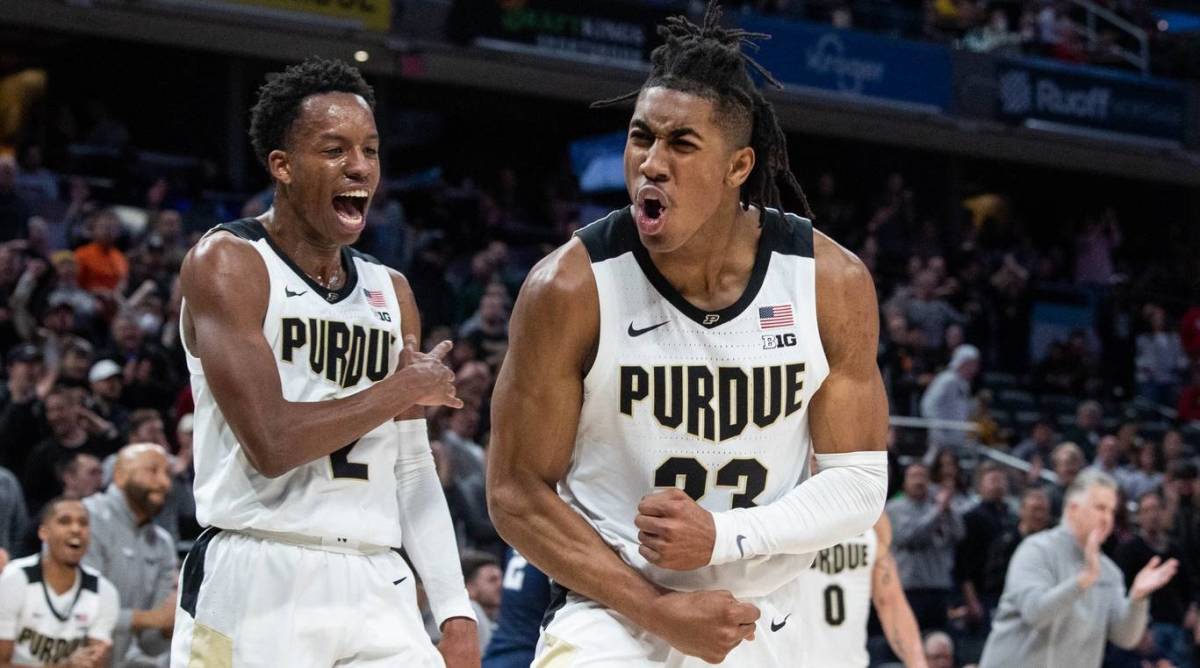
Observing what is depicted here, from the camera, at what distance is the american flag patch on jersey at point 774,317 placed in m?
3.88

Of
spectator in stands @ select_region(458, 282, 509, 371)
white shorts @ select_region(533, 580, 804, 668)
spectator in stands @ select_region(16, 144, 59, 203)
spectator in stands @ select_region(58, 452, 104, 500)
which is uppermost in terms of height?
spectator in stands @ select_region(16, 144, 59, 203)

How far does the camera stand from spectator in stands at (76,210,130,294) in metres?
12.4

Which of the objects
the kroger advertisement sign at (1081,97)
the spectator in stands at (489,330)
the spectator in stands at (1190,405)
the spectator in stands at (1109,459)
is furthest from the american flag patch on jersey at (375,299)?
the kroger advertisement sign at (1081,97)

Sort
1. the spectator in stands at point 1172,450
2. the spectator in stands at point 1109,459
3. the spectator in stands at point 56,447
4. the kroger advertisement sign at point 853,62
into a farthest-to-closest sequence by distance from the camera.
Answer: the kroger advertisement sign at point 853,62 < the spectator in stands at point 1172,450 < the spectator in stands at point 1109,459 < the spectator in stands at point 56,447

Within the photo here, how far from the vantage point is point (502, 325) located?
13.4 meters

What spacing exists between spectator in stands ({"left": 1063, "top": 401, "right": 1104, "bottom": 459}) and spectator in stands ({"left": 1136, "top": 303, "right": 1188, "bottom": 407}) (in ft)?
10.6

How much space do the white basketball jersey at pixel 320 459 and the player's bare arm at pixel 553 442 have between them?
62 cm

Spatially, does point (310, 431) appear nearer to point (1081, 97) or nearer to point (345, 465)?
point (345, 465)

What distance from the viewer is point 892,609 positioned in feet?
26.8

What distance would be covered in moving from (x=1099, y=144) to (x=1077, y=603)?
15172 mm

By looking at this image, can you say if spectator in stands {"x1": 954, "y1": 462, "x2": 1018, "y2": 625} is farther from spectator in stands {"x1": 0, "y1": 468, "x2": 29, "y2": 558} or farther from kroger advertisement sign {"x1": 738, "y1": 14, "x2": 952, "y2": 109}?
kroger advertisement sign {"x1": 738, "y1": 14, "x2": 952, "y2": 109}

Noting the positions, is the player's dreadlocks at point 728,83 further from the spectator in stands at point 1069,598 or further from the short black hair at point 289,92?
→ the spectator in stands at point 1069,598

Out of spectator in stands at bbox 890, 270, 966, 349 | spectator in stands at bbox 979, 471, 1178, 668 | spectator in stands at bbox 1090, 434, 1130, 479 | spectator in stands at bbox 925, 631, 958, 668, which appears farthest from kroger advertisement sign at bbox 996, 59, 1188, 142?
spectator in stands at bbox 979, 471, 1178, 668

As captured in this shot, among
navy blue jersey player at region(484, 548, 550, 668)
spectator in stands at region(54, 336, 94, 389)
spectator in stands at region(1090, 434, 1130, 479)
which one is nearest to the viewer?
navy blue jersey player at region(484, 548, 550, 668)
